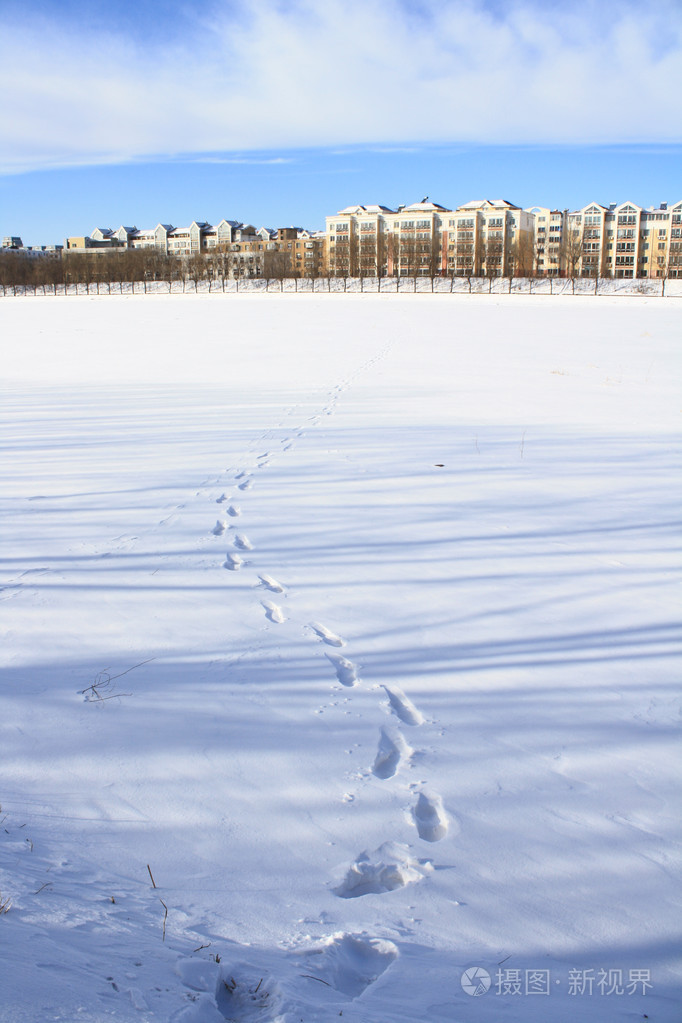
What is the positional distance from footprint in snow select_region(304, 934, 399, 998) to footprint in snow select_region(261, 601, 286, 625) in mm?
2011

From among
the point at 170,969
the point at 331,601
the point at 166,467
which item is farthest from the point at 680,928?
the point at 166,467

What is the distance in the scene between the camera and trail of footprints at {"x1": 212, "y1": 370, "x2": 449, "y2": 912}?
7.24 ft

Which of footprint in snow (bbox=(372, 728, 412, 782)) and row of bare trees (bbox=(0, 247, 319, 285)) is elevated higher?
row of bare trees (bbox=(0, 247, 319, 285))

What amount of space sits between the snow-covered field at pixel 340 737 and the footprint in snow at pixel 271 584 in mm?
17

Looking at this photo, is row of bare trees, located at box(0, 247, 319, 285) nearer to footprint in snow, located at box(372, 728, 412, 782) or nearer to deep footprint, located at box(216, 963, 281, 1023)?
footprint in snow, located at box(372, 728, 412, 782)

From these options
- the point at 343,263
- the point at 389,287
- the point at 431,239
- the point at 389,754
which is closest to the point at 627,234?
the point at 431,239

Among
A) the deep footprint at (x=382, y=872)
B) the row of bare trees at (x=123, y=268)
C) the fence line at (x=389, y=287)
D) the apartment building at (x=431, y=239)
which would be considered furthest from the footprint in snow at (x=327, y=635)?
the row of bare trees at (x=123, y=268)

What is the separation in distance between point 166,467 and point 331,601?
3.54 meters

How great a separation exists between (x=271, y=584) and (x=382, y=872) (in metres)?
2.30

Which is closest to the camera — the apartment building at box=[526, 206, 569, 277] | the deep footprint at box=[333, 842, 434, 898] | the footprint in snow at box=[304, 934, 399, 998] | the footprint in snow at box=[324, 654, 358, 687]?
the footprint in snow at box=[304, 934, 399, 998]

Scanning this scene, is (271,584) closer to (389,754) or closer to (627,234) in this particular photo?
(389,754)

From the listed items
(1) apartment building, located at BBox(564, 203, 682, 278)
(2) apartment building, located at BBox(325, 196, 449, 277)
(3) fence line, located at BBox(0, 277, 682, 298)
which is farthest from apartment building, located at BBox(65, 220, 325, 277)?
(1) apartment building, located at BBox(564, 203, 682, 278)

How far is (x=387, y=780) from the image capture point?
265cm

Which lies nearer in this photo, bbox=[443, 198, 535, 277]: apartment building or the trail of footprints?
the trail of footprints
